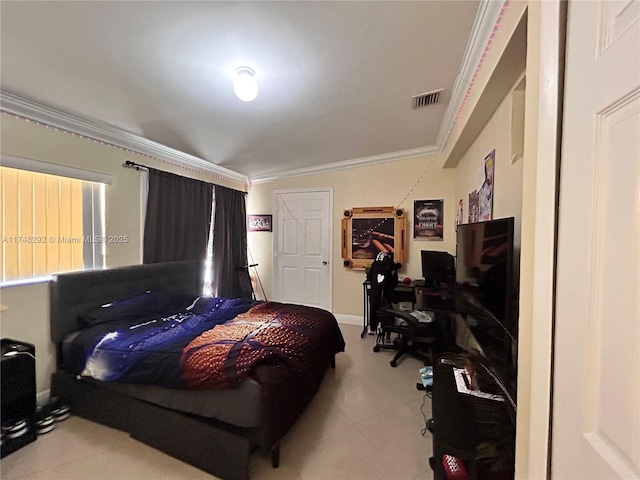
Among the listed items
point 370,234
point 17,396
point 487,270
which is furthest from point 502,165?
point 17,396

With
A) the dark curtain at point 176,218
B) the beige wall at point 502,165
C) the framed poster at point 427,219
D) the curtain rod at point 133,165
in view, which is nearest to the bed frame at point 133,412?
the dark curtain at point 176,218

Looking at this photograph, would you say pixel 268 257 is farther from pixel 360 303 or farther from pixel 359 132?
pixel 359 132

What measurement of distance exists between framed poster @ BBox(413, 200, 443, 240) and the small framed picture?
248cm

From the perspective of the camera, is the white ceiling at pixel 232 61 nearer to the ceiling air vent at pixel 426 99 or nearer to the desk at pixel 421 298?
the ceiling air vent at pixel 426 99

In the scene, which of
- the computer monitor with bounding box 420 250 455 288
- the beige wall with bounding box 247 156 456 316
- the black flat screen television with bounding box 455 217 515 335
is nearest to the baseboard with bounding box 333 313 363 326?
the beige wall with bounding box 247 156 456 316

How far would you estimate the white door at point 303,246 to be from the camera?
170 inches

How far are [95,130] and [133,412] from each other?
2504 millimetres

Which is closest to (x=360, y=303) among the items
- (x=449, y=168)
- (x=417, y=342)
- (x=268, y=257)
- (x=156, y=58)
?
(x=417, y=342)

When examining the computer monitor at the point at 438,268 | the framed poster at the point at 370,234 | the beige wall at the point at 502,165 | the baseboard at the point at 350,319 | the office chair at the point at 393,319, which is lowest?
the baseboard at the point at 350,319

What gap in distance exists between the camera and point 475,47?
1.61 metres

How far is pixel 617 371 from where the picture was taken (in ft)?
1.63

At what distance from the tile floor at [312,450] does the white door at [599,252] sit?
1286 mm

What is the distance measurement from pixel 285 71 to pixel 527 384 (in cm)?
211

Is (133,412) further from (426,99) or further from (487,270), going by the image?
(426,99)
